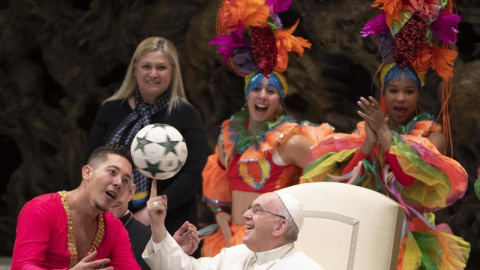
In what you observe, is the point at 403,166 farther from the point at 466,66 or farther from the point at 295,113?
the point at 295,113

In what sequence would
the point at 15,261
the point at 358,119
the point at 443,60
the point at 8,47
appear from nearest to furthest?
1. the point at 15,261
2. the point at 443,60
3. the point at 358,119
4. the point at 8,47

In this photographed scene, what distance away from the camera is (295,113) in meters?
7.69

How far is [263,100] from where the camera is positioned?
5.64 m

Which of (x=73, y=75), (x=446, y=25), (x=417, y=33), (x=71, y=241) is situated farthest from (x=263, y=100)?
(x=73, y=75)

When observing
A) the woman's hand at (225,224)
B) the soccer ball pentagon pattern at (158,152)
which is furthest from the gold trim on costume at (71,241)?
the woman's hand at (225,224)

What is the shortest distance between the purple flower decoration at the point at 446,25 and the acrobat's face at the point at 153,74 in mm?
1411

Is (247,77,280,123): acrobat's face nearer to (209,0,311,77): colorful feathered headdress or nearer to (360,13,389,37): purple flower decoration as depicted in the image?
(209,0,311,77): colorful feathered headdress

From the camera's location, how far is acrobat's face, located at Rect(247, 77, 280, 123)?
564cm

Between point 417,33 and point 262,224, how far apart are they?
1607 mm

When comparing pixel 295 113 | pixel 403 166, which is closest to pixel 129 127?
pixel 403 166

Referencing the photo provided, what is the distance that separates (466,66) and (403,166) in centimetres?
210

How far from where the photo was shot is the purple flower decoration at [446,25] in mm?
5469

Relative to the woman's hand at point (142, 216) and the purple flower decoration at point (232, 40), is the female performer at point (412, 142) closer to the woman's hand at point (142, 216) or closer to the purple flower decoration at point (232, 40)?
the purple flower decoration at point (232, 40)

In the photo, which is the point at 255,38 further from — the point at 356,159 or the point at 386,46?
the point at 356,159
